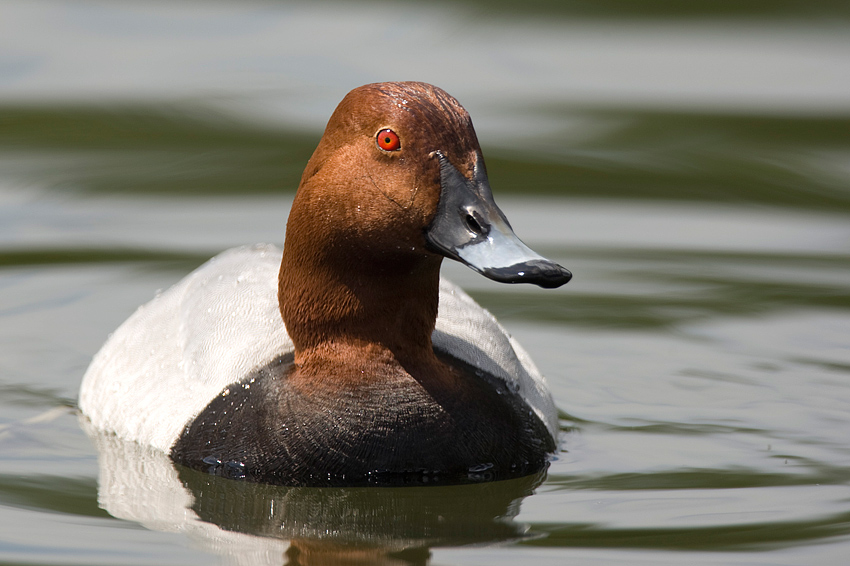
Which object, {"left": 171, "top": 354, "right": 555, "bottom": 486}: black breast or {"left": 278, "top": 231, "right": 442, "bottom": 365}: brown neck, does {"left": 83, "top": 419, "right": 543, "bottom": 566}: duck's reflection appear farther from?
{"left": 278, "top": 231, "right": 442, "bottom": 365}: brown neck

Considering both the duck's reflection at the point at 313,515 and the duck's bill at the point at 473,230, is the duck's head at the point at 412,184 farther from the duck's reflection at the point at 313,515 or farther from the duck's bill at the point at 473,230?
the duck's reflection at the point at 313,515

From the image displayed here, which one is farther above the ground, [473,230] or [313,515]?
[473,230]

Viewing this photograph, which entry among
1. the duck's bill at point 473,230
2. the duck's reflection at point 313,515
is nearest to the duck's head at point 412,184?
the duck's bill at point 473,230

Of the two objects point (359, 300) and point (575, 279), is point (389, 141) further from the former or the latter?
point (575, 279)

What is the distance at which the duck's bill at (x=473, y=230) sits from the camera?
15.3 feet

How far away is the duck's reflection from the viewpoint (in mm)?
4684

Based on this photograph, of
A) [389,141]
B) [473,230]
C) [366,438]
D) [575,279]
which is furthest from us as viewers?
[575,279]

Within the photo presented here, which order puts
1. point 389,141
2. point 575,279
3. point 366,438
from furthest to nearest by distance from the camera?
point 575,279 → point 366,438 → point 389,141

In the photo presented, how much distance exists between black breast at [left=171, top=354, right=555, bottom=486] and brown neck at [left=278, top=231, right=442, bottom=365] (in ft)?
0.54

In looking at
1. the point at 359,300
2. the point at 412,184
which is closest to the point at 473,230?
the point at 412,184

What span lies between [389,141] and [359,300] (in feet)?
2.02

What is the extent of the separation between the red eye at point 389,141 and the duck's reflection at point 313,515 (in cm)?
124

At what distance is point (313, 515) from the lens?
497 centimetres

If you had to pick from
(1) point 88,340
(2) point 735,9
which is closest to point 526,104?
(2) point 735,9
